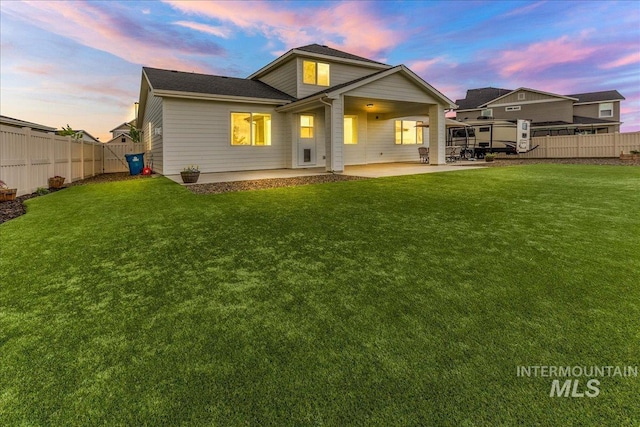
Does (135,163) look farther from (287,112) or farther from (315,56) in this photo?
(315,56)

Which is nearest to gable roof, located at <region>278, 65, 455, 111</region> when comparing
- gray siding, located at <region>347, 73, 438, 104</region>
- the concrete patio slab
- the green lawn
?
gray siding, located at <region>347, 73, 438, 104</region>

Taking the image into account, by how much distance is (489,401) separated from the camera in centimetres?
165

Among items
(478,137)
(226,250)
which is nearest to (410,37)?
(478,137)

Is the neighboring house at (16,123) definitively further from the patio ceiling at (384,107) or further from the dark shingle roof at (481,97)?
the dark shingle roof at (481,97)

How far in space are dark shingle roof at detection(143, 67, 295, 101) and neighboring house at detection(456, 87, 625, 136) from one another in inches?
1017

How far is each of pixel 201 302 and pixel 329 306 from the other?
1.08 metres

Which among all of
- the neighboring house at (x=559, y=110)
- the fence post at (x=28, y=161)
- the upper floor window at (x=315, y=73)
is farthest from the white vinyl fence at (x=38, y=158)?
the neighboring house at (x=559, y=110)

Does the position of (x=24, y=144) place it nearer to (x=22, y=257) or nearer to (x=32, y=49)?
(x=22, y=257)

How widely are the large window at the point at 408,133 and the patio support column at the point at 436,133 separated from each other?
12.8ft

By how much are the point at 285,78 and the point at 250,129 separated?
12.4 ft

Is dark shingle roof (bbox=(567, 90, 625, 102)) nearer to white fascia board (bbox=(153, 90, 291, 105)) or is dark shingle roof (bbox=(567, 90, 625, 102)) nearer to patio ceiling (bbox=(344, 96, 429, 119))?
patio ceiling (bbox=(344, 96, 429, 119))

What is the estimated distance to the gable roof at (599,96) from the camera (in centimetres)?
3110

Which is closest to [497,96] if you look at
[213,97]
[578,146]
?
[578,146]

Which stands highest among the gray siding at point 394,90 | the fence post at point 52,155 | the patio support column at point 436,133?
the gray siding at point 394,90
